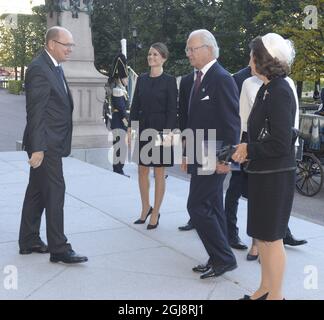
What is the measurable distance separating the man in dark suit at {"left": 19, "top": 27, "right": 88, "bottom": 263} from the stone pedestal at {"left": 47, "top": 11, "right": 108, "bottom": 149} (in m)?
5.63

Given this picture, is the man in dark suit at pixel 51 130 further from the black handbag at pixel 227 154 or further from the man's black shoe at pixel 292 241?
the man's black shoe at pixel 292 241

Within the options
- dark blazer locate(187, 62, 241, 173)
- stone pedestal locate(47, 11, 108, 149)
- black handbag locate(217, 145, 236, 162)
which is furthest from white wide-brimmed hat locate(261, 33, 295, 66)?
stone pedestal locate(47, 11, 108, 149)

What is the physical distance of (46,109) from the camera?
3877 mm

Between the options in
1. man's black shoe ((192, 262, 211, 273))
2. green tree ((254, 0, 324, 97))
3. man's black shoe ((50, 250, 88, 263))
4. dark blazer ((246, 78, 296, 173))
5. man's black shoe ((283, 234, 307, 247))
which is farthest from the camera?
green tree ((254, 0, 324, 97))

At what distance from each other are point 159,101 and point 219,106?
4.09 feet

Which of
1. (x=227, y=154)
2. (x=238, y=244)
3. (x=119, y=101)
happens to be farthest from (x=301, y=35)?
(x=227, y=154)

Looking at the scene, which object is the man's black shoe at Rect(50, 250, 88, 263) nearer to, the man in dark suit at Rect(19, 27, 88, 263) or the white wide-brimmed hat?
the man in dark suit at Rect(19, 27, 88, 263)

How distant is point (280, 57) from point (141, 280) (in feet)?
5.96

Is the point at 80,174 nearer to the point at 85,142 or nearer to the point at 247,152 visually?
the point at 85,142

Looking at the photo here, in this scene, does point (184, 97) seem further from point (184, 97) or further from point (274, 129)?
point (274, 129)

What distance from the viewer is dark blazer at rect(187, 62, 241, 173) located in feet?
12.4

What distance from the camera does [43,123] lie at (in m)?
3.84

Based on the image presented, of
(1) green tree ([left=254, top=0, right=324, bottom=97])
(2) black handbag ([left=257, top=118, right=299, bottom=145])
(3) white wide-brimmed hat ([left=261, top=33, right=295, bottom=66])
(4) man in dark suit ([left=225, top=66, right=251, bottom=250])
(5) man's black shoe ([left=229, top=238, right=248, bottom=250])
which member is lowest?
(5) man's black shoe ([left=229, top=238, right=248, bottom=250])
